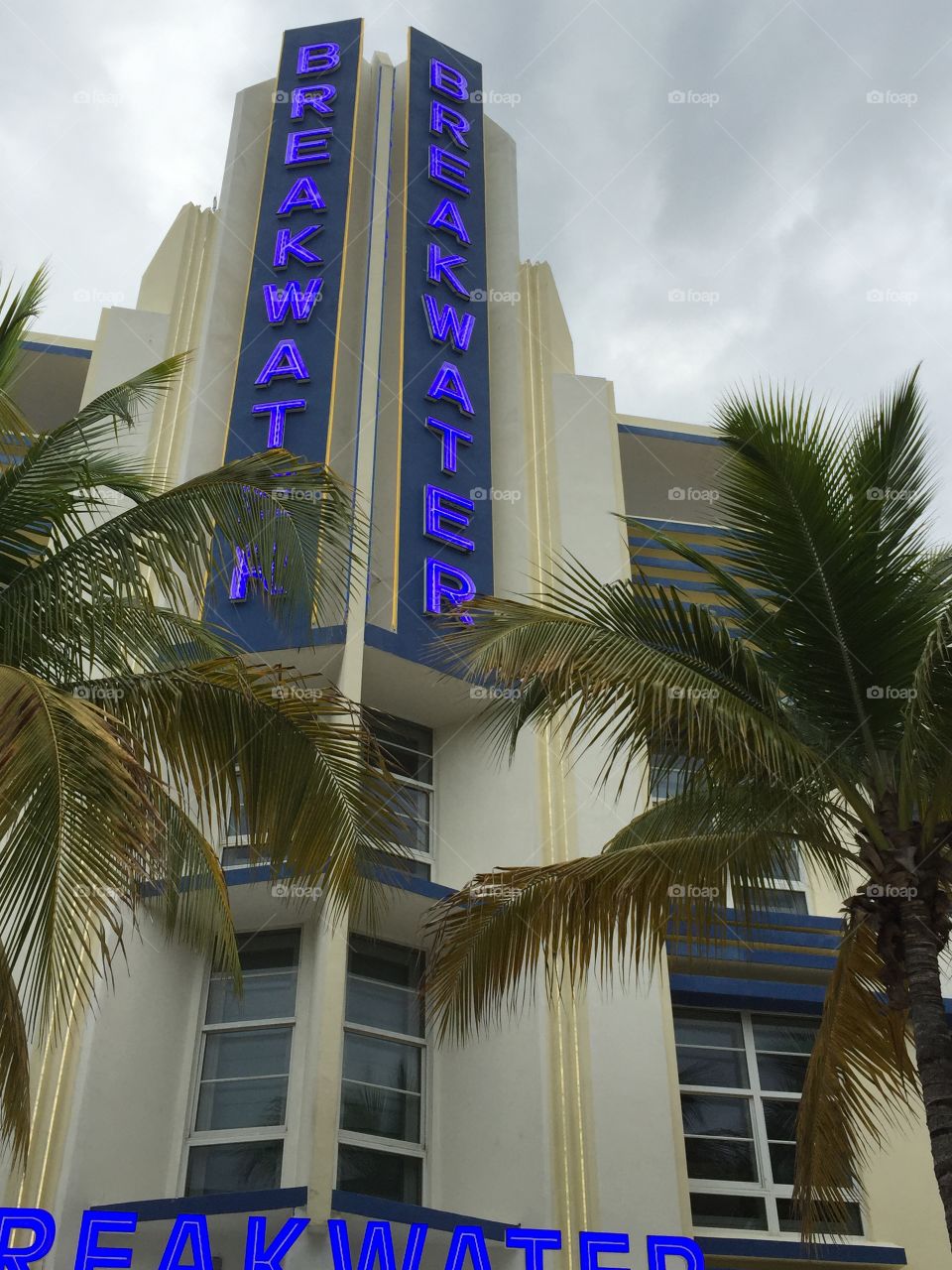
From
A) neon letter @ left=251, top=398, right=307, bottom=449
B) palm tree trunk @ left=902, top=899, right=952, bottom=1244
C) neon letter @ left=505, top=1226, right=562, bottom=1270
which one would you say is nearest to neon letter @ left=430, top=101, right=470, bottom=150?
neon letter @ left=251, top=398, right=307, bottom=449

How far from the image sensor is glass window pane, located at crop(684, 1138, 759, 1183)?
1551 centimetres

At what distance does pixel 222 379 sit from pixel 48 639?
1179 centimetres

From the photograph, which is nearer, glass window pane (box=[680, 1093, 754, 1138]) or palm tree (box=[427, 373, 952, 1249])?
palm tree (box=[427, 373, 952, 1249])


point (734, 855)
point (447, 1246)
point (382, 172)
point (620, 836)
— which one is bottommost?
point (447, 1246)

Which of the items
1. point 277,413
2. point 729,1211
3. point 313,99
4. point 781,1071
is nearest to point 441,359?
point 277,413

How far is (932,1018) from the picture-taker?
352 inches

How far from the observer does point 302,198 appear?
21.9m

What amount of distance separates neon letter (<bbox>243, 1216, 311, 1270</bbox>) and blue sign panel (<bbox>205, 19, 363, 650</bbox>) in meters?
6.86

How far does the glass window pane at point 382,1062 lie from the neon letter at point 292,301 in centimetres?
1142

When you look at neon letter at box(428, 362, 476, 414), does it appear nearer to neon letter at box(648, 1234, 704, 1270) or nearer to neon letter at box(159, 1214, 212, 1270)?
neon letter at box(648, 1234, 704, 1270)

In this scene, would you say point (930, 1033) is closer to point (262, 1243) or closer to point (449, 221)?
point (262, 1243)

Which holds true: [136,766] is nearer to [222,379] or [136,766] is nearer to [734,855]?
[734,855]

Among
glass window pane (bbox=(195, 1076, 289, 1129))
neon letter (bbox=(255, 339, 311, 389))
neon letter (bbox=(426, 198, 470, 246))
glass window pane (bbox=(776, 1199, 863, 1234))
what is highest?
neon letter (bbox=(426, 198, 470, 246))

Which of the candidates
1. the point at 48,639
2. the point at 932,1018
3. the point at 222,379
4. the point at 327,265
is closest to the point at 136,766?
the point at 48,639
